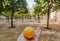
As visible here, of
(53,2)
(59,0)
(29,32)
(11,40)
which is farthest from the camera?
(53,2)

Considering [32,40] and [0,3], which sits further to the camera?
[0,3]

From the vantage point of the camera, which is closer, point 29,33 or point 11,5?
point 29,33

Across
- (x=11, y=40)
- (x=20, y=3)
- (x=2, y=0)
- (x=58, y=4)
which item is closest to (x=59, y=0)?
(x=58, y=4)

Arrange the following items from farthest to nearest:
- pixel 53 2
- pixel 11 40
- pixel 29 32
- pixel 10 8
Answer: pixel 10 8
pixel 53 2
pixel 11 40
pixel 29 32

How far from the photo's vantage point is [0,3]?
15.7m

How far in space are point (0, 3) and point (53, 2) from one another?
16.3 ft

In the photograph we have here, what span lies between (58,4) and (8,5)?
4.78 meters

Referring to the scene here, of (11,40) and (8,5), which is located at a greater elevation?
(8,5)

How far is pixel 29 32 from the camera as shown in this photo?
1.43 m

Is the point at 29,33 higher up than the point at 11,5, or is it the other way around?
the point at 11,5

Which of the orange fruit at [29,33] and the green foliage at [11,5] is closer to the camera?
the orange fruit at [29,33]

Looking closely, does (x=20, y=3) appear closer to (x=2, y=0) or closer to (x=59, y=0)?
(x=2, y=0)

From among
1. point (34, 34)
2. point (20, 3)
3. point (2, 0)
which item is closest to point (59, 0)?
point (20, 3)

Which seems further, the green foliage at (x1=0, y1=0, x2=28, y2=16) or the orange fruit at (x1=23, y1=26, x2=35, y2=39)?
Result: the green foliage at (x1=0, y1=0, x2=28, y2=16)
